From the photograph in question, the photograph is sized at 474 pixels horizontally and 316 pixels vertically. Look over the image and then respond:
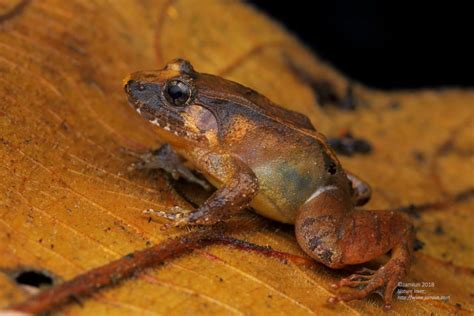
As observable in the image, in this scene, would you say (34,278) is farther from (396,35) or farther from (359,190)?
(396,35)

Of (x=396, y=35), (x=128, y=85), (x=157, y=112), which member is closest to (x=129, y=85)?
(x=128, y=85)

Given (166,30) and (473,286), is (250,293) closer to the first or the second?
(473,286)

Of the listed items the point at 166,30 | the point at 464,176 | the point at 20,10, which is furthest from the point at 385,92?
the point at 20,10

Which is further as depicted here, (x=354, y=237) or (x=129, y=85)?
(x=129, y=85)

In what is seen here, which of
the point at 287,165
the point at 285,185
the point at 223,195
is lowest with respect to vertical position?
the point at 223,195

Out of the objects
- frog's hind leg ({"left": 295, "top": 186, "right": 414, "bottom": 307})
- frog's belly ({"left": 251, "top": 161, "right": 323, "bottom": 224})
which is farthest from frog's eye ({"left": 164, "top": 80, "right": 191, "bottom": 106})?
frog's hind leg ({"left": 295, "top": 186, "right": 414, "bottom": 307})

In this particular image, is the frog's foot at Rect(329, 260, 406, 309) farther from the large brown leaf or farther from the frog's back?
the frog's back

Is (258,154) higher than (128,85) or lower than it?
lower

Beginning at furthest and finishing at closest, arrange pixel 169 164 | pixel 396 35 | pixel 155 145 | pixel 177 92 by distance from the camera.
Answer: pixel 396 35 → pixel 155 145 → pixel 169 164 → pixel 177 92

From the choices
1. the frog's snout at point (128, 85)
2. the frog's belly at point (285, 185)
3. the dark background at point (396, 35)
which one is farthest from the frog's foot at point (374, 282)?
the dark background at point (396, 35)
